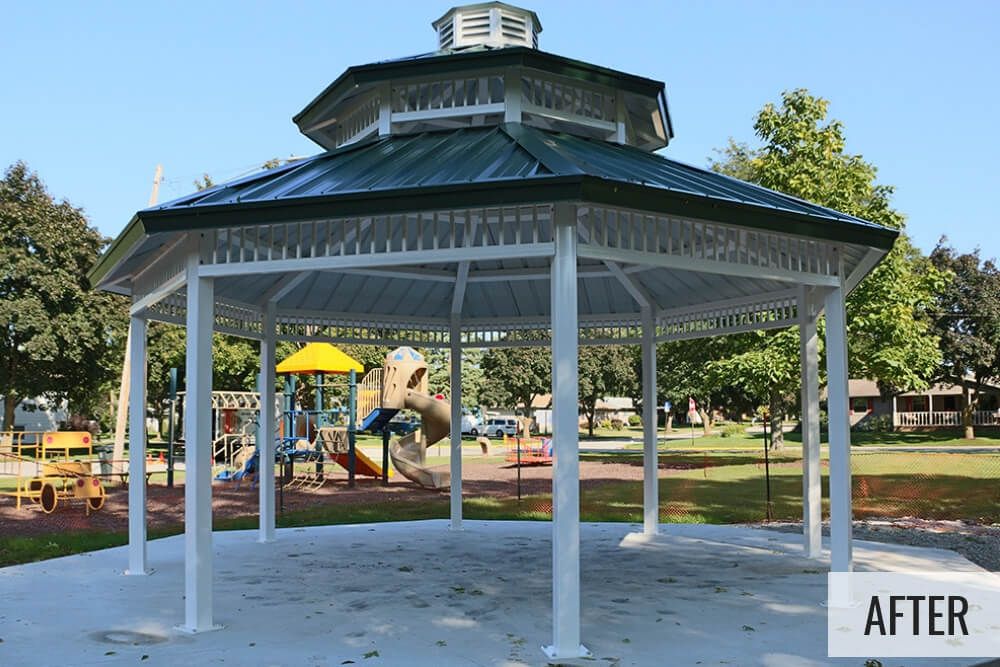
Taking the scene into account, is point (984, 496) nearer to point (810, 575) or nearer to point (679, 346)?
point (810, 575)

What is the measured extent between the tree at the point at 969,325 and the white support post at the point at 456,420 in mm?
44753

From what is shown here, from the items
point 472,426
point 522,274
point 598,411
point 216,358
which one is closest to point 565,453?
point 522,274

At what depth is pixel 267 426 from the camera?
45.4 feet

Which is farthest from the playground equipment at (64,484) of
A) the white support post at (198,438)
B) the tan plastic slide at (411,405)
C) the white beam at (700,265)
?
the white beam at (700,265)

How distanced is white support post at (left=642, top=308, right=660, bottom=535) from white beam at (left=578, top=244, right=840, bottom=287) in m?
5.10

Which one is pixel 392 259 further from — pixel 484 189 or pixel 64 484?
pixel 64 484

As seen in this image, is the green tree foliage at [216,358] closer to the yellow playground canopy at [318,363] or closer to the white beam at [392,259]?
the yellow playground canopy at [318,363]

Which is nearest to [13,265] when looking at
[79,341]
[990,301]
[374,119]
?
[79,341]

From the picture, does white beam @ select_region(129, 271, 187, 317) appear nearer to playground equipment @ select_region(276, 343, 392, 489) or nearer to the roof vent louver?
the roof vent louver

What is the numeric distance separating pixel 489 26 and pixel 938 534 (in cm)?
1104

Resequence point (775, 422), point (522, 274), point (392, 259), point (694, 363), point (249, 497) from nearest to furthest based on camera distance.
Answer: point (392, 259) < point (522, 274) < point (249, 497) < point (775, 422) < point (694, 363)

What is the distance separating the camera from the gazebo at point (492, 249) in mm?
7672

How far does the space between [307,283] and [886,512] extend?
1291cm

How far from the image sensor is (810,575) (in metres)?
10.9
